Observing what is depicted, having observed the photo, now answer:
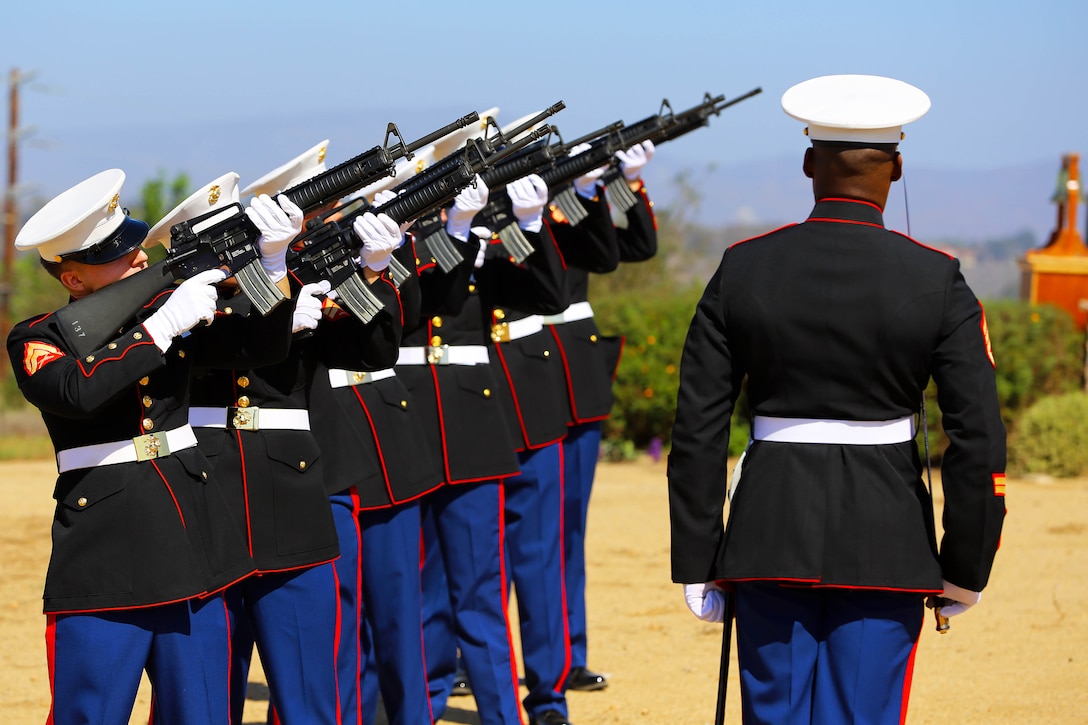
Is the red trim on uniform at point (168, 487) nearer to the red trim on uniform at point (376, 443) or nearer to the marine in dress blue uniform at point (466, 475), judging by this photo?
the red trim on uniform at point (376, 443)

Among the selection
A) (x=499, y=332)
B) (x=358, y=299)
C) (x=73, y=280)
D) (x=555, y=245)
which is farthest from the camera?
(x=499, y=332)

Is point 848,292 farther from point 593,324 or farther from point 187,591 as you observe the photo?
point 593,324

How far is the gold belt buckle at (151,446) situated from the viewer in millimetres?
3602

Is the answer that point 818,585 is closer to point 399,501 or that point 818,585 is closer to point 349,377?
point 399,501

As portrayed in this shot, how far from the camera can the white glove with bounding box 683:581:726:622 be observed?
3.54 metres

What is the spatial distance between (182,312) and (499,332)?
2526mm

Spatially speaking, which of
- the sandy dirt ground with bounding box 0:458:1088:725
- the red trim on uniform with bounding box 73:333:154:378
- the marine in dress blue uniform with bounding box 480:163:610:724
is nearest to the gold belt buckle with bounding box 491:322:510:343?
the marine in dress blue uniform with bounding box 480:163:610:724

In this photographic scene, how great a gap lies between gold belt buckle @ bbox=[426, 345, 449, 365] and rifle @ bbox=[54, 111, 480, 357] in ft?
3.58

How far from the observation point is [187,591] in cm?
Answer: 357

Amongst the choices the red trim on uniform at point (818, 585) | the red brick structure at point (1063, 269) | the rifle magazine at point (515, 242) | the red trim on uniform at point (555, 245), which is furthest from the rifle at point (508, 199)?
the red brick structure at point (1063, 269)

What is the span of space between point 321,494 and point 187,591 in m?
0.65

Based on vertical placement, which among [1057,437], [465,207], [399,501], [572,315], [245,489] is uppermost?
[465,207]

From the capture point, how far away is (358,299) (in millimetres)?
4297

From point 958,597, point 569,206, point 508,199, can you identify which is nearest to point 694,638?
point 569,206
